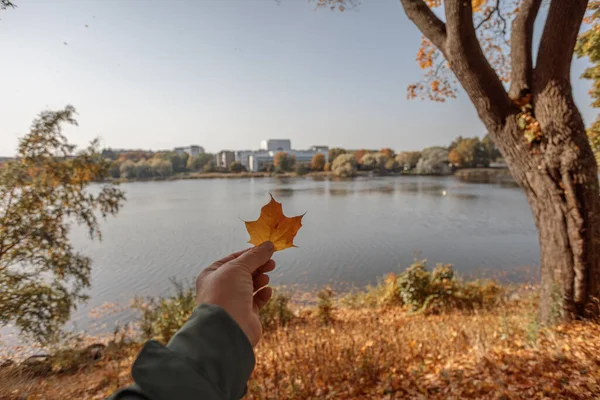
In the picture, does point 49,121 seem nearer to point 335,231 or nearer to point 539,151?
point 539,151

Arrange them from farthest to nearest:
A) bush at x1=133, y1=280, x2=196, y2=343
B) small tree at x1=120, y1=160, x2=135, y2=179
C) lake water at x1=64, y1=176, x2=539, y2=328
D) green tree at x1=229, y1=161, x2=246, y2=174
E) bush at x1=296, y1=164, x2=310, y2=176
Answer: bush at x1=296, y1=164, x2=310, y2=176, green tree at x1=229, y1=161, x2=246, y2=174, small tree at x1=120, y1=160, x2=135, y2=179, lake water at x1=64, y1=176, x2=539, y2=328, bush at x1=133, y1=280, x2=196, y2=343

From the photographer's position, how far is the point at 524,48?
3.54 metres

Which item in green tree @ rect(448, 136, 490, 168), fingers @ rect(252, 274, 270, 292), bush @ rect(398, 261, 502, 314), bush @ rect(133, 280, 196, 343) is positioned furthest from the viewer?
green tree @ rect(448, 136, 490, 168)

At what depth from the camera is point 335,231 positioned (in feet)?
57.0

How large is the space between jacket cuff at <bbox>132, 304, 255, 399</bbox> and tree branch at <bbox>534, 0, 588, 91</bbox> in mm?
4213

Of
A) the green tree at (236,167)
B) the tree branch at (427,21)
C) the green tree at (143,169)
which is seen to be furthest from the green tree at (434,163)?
the tree branch at (427,21)

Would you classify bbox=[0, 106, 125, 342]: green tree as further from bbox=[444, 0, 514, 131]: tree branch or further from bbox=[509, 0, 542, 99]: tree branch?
bbox=[509, 0, 542, 99]: tree branch

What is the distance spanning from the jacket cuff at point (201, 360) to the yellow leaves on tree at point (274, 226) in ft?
1.30

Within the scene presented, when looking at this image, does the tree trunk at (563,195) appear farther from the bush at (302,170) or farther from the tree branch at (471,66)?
the bush at (302,170)

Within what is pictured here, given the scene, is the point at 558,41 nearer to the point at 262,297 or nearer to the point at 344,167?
the point at 262,297

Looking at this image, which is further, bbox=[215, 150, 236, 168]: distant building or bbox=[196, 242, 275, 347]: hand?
bbox=[215, 150, 236, 168]: distant building

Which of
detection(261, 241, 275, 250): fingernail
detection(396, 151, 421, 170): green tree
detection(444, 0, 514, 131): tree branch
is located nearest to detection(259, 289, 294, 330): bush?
detection(444, 0, 514, 131): tree branch

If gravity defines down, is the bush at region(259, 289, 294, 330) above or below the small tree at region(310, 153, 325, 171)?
below

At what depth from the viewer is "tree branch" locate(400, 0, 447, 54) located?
3750mm
